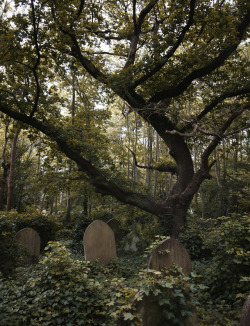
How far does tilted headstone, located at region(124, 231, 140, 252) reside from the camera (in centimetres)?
991

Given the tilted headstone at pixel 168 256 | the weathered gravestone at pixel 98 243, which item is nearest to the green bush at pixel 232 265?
the tilted headstone at pixel 168 256

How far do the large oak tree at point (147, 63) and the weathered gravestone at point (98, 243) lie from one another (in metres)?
2.49

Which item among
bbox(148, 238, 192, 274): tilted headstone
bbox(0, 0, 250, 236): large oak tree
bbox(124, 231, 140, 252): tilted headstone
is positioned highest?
bbox(0, 0, 250, 236): large oak tree

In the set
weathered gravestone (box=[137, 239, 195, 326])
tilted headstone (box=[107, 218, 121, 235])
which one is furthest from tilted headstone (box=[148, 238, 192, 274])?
tilted headstone (box=[107, 218, 121, 235])

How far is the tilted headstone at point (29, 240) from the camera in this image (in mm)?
7730

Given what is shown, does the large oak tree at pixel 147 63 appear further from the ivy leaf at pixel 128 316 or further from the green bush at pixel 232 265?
the ivy leaf at pixel 128 316

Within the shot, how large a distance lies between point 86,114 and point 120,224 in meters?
7.50

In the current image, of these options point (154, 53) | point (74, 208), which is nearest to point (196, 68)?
point (154, 53)

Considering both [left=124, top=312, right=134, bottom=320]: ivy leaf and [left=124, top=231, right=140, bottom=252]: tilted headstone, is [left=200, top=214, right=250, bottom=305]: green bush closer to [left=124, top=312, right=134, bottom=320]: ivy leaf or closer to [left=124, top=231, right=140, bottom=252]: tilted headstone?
[left=124, top=312, right=134, bottom=320]: ivy leaf

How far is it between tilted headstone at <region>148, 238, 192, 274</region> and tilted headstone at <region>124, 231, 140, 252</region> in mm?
5442

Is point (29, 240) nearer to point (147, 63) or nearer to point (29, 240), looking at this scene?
point (29, 240)

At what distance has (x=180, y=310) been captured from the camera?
3123 millimetres

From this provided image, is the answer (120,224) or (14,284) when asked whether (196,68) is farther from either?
(14,284)

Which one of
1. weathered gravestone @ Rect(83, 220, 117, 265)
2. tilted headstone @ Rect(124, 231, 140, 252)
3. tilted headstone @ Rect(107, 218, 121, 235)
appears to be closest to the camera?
weathered gravestone @ Rect(83, 220, 117, 265)
